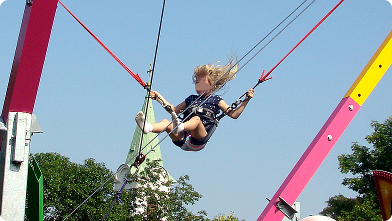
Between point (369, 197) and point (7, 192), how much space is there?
22072mm

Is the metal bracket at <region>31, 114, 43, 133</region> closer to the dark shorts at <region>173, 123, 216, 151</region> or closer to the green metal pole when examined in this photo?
the green metal pole

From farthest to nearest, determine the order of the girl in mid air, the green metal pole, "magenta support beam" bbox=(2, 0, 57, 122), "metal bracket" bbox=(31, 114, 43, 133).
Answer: the girl in mid air < the green metal pole < "metal bracket" bbox=(31, 114, 43, 133) < "magenta support beam" bbox=(2, 0, 57, 122)

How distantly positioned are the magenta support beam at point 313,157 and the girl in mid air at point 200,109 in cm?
181

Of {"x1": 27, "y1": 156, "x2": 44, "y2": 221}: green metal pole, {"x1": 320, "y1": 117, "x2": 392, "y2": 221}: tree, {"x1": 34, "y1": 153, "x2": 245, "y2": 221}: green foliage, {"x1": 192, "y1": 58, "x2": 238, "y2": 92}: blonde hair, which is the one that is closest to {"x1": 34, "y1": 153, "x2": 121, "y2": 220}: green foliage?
{"x1": 34, "y1": 153, "x2": 245, "y2": 221}: green foliage

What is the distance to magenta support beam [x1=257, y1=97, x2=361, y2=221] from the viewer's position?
4.39 meters

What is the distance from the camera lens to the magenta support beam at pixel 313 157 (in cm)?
439

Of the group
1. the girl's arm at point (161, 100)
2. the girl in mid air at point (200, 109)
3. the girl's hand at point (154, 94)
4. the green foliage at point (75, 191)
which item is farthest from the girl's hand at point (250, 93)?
the green foliage at point (75, 191)

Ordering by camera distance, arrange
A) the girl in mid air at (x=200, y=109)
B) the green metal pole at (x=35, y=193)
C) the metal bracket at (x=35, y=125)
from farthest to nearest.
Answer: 1. the girl in mid air at (x=200, y=109)
2. the green metal pole at (x=35, y=193)
3. the metal bracket at (x=35, y=125)

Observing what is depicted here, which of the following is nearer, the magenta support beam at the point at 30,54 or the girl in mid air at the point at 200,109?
the magenta support beam at the point at 30,54

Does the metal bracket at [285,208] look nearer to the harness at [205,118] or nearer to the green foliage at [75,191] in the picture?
the harness at [205,118]

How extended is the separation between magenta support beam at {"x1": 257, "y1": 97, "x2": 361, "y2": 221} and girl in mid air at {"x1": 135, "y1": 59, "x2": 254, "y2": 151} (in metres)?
1.81

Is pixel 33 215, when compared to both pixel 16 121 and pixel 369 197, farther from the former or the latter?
pixel 369 197

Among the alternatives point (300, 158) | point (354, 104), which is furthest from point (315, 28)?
point (300, 158)

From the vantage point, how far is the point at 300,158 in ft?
14.9
